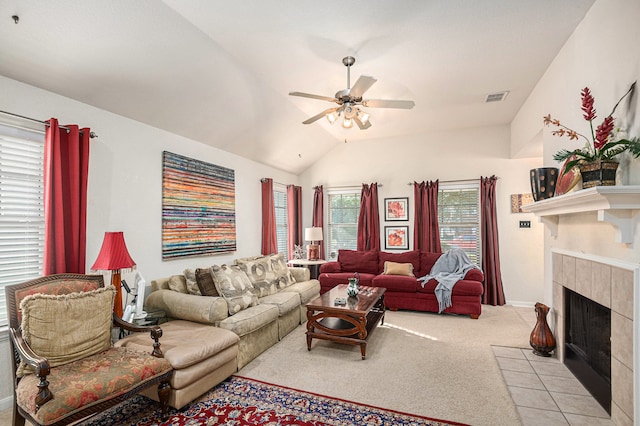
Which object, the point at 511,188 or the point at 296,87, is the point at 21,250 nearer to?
the point at 296,87

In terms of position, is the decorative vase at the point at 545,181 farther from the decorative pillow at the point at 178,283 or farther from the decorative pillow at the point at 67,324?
the decorative pillow at the point at 67,324

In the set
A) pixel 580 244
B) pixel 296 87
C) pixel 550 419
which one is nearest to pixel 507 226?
pixel 580 244

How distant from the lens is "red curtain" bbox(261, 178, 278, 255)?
17.7ft

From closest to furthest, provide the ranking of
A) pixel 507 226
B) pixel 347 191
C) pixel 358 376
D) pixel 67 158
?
pixel 67 158 → pixel 358 376 → pixel 507 226 → pixel 347 191

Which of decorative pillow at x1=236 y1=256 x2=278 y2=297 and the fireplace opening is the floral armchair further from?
the fireplace opening

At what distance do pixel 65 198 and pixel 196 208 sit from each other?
1536mm

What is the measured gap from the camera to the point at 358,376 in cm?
279

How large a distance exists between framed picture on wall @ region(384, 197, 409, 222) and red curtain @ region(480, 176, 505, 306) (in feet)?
4.37

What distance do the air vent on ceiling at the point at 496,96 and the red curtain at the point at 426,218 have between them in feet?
5.79

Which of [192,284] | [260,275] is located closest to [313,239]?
[260,275]

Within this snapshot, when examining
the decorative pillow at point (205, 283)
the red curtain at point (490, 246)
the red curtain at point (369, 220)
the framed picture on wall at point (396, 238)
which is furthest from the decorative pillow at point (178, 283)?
the red curtain at point (490, 246)

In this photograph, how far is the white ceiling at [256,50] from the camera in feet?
7.51

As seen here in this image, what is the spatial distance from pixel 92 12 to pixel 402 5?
229 centimetres

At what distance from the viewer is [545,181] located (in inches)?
116
